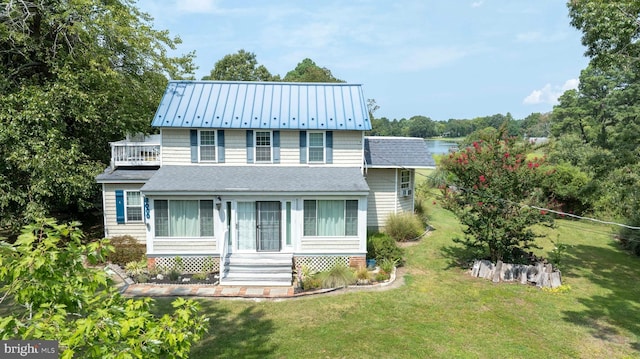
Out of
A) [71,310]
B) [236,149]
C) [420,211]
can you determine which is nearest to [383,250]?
[236,149]

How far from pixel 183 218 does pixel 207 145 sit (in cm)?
364

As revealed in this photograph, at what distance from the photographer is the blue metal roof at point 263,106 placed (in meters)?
16.1

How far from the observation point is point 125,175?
52.3ft

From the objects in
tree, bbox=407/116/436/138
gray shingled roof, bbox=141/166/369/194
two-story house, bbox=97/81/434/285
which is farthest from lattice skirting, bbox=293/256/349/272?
tree, bbox=407/116/436/138

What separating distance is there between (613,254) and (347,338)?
15.8m

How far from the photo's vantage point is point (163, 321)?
174 inches

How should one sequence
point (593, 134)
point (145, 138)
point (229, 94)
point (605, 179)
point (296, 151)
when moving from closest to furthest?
point (605, 179) → point (296, 151) → point (229, 94) → point (145, 138) → point (593, 134)

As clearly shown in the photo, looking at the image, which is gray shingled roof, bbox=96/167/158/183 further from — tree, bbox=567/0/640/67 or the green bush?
tree, bbox=567/0/640/67

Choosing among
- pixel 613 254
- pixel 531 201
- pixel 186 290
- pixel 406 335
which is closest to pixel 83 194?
pixel 186 290

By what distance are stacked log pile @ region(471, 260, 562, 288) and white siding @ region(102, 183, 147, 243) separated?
13717mm

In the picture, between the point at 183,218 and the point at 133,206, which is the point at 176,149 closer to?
the point at 133,206

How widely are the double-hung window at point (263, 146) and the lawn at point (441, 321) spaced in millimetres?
6615

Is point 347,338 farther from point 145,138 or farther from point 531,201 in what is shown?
point 145,138

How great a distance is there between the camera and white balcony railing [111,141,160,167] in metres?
16.5
